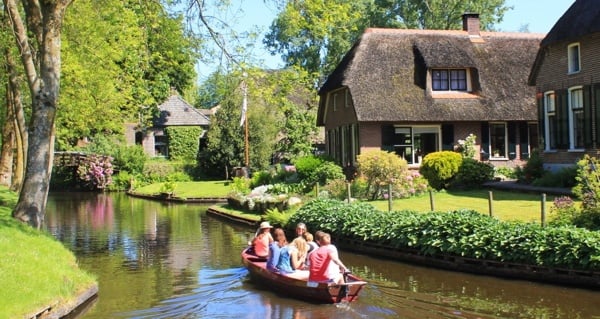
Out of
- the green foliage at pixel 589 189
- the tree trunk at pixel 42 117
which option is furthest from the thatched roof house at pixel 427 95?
the tree trunk at pixel 42 117

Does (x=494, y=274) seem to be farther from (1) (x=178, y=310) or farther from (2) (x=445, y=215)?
(1) (x=178, y=310)

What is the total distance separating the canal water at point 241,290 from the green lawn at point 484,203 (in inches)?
186

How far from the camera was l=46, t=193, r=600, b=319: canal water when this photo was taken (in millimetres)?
12578

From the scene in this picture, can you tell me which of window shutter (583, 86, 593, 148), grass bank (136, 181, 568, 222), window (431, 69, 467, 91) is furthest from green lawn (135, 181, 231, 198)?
window shutter (583, 86, 593, 148)

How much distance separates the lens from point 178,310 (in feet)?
43.1

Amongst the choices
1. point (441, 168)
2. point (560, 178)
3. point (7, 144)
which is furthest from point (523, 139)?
point (7, 144)

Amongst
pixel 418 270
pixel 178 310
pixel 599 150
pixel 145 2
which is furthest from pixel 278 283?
pixel 599 150

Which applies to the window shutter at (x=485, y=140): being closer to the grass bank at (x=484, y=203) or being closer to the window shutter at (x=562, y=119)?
the grass bank at (x=484, y=203)

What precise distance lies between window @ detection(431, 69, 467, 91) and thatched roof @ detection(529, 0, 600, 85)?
667 cm

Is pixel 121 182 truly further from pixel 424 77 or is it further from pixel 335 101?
pixel 424 77

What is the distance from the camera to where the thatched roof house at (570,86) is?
996 inches

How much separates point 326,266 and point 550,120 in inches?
723

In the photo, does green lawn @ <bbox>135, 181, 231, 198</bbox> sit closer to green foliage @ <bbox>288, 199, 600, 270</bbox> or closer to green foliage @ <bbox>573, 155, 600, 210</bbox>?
green foliage @ <bbox>288, 199, 600, 270</bbox>

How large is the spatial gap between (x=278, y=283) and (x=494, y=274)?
4809mm
